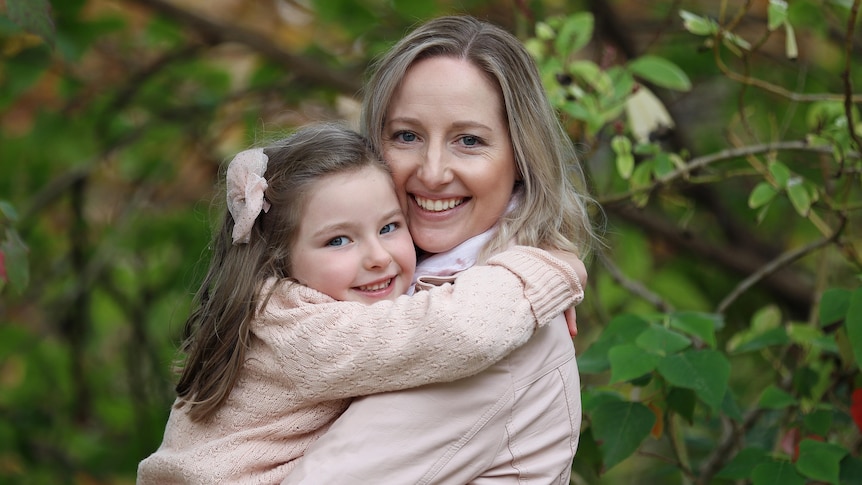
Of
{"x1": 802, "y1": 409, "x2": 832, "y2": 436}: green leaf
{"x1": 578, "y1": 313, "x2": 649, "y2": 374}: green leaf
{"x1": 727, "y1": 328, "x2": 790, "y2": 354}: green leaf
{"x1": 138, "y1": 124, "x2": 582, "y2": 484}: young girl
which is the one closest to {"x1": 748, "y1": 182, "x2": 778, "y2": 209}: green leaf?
{"x1": 727, "y1": 328, "x2": 790, "y2": 354}: green leaf

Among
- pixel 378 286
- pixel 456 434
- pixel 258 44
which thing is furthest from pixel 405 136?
pixel 258 44

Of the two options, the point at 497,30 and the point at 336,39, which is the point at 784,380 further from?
the point at 336,39

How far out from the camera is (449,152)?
234 cm

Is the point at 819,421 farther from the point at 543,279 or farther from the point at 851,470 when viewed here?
the point at 543,279

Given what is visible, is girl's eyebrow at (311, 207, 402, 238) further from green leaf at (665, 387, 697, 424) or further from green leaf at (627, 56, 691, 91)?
green leaf at (627, 56, 691, 91)

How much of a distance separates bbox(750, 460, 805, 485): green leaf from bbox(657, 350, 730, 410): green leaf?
214mm

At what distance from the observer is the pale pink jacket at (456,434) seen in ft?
6.77

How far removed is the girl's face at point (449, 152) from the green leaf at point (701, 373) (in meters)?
0.55

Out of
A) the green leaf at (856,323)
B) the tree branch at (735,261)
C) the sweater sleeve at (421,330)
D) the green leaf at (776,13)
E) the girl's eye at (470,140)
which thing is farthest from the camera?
the tree branch at (735,261)

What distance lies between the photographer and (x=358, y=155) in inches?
91.4

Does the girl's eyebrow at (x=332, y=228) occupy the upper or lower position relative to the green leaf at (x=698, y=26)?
lower

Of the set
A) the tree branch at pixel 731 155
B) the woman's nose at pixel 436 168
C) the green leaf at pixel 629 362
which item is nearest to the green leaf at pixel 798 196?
the tree branch at pixel 731 155

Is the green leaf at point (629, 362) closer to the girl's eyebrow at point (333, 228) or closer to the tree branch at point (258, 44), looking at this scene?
the girl's eyebrow at point (333, 228)

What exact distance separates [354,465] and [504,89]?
2.82ft
